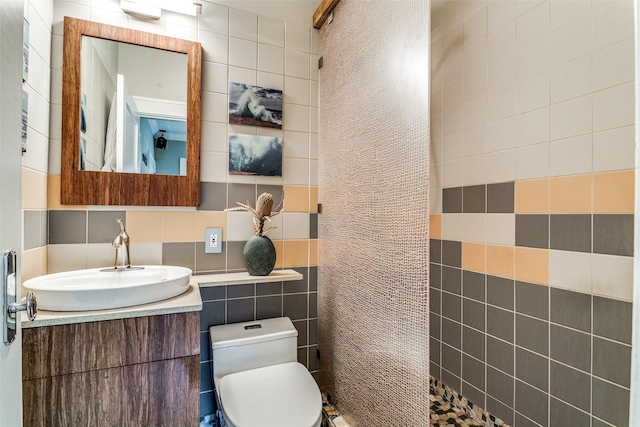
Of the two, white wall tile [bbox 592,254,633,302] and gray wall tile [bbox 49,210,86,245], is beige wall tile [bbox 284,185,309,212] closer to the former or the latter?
gray wall tile [bbox 49,210,86,245]

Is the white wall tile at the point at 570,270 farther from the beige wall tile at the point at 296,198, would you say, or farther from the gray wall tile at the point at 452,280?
the beige wall tile at the point at 296,198

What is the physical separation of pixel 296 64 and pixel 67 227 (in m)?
1.52

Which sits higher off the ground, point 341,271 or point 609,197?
point 609,197

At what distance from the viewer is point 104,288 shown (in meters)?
1.04

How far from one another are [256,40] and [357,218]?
1.23 metres

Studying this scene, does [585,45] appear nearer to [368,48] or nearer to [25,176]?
[368,48]

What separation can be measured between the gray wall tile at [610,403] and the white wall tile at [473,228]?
2.50ft

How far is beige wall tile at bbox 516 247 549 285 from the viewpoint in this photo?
140 cm

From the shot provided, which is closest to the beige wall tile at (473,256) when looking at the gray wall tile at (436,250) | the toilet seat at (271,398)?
the gray wall tile at (436,250)

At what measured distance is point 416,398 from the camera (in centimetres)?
107

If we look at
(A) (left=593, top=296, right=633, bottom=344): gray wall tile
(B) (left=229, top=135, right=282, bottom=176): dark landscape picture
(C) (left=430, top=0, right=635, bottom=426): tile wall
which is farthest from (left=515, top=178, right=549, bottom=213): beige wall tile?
(B) (left=229, top=135, right=282, bottom=176): dark landscape picture

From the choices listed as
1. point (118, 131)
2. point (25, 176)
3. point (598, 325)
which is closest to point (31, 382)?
point (25, 176)

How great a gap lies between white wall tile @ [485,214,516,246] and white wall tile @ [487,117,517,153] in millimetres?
363

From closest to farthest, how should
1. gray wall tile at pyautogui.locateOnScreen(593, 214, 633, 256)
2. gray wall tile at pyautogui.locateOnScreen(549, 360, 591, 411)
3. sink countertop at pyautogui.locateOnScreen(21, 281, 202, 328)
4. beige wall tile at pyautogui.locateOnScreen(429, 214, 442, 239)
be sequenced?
sink countertop at pyautogui.locateOnScreen(21, 281, 202, 328) → gray wall tile at pyautogui.locateOnScreen(593, 214, 633, 256) → gray wall tile at pyautogui.locateOnScreen(549, 360, 591, 411) → beige wall tile at pyautogui.locateOnScreen(429, 214, 442, 239)
